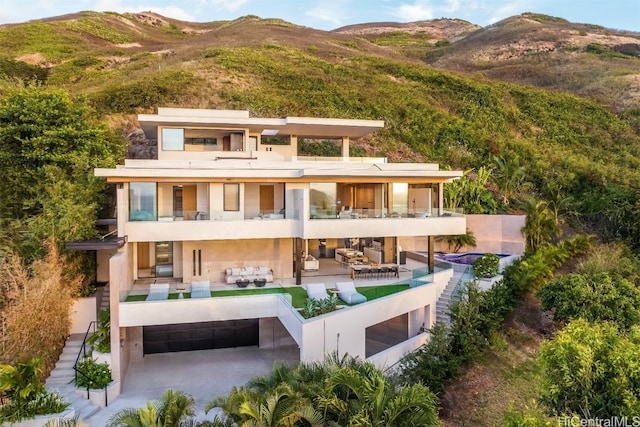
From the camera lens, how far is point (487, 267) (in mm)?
22359

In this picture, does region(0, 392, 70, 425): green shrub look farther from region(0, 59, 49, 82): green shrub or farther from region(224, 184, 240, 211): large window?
region(0, 59, 49, 82): green shrub

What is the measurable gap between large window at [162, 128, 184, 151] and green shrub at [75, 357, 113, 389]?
12257mm

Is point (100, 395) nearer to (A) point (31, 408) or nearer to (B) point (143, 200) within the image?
(A) point (31, 408)

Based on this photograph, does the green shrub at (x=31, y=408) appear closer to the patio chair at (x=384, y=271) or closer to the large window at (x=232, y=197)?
the large window at (x=232, y=197)

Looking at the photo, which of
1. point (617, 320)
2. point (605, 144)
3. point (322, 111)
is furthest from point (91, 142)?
point (605, 144)

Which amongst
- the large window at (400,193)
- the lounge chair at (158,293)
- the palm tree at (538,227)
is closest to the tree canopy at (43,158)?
the lounge chair at (158,293)

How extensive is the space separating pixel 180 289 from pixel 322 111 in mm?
33062

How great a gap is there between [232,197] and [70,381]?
9.74 meters


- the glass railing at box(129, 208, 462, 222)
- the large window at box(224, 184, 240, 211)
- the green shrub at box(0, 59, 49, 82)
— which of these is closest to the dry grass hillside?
the glass railing at box(129, 208, 462, 222)

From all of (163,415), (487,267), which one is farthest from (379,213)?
(163,415)

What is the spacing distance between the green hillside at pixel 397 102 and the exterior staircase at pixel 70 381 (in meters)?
26.3

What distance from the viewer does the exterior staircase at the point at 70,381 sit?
13.2 m

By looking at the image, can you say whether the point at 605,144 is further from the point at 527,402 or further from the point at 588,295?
the point at 527,402

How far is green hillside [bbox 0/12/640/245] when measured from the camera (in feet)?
120
